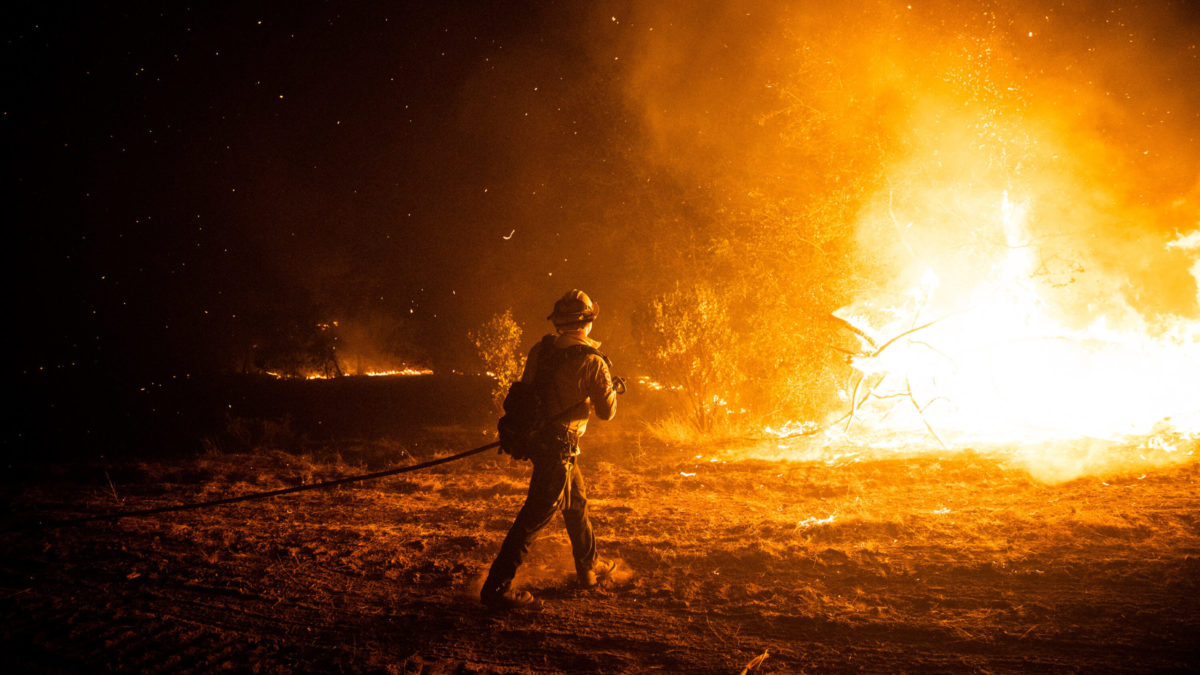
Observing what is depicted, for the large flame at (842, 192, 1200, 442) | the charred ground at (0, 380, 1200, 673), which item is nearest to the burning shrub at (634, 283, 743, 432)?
the large flame at (842, 192, 1200, 442)

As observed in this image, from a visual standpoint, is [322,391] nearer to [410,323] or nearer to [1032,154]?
[410,323]

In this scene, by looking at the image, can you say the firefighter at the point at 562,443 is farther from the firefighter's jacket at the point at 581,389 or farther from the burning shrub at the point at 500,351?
the burning shrub at the point at 500,351

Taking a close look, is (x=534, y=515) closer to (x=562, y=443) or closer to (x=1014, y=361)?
(x=562, y=443)

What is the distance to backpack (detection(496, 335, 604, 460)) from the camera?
14.1ft

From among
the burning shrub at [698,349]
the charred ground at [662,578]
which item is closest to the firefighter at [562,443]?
the charred ground at [662,578]

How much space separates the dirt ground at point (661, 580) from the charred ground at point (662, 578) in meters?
0.02

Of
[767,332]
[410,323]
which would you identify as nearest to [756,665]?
[767,332]

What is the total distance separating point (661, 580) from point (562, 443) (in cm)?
129

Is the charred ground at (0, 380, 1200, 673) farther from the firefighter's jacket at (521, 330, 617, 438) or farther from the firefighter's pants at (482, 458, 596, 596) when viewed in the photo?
the firefighter's jacket at (521, 330, 617, 438)

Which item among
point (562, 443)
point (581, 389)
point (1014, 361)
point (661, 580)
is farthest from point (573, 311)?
point (1014, 361)

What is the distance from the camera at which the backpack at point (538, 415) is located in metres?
4.31

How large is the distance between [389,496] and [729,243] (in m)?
7.98

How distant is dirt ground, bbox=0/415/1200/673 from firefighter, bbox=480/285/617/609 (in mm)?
214

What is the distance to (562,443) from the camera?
169 inches
